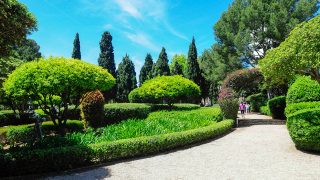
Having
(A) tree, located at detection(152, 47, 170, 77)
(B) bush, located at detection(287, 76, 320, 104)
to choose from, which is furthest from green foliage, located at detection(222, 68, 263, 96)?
(A) tree, located at detection(152, 47, 170, 77)

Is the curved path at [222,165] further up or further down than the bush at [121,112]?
further down

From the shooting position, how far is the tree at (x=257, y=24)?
35250 mm

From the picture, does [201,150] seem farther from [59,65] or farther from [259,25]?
[259,25]

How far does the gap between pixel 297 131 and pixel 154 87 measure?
1638cm

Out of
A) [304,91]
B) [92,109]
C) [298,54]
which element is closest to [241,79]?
[304,91]

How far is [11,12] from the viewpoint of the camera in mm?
7805

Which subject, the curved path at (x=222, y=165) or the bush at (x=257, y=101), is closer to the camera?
the curved path at (x=222, y=165)

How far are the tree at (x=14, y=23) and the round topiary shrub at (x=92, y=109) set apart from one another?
1116 cm

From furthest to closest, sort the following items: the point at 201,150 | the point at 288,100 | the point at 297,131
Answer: the point at 288,100, the point at 201,150, the point at 297,131

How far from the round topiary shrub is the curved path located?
8.24m

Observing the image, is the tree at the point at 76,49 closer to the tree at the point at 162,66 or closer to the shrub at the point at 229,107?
the tree at the point at 162,66

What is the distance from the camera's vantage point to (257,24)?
123 feet

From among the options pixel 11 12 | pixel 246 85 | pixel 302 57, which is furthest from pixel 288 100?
pixel 11 12

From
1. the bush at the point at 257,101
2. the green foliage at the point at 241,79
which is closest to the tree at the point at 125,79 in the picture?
the bush at the point at 257,101
